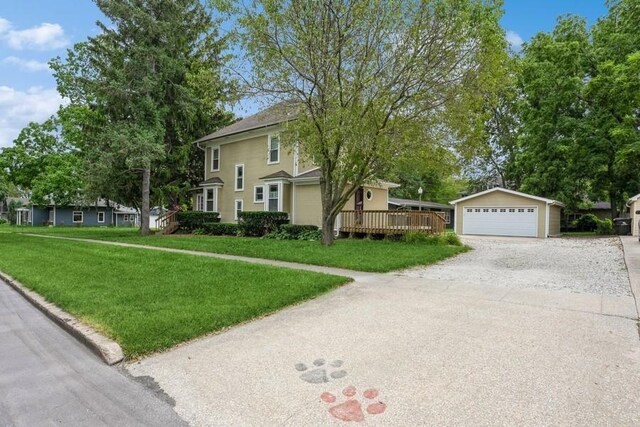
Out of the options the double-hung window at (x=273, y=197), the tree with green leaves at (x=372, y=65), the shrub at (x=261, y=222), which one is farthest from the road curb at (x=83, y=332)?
the double-hung window at (x=273, y=197)

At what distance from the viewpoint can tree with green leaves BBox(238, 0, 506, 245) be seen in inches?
448

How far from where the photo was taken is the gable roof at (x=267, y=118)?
13.6 meters

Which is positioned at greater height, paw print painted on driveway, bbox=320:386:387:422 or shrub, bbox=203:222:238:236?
shrub, bbox=203:222:238:236

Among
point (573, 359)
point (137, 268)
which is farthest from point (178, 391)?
point (137, 268)

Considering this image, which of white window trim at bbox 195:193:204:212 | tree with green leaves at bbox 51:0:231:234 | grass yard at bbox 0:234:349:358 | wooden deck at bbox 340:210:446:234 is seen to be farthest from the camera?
white window trim at bbox 195:193:204:212

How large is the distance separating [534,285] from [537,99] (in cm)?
2378

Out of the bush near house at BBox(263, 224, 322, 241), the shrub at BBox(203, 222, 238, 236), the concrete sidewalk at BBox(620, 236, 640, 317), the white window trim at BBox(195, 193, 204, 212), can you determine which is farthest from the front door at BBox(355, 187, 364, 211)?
the white window trim at BBox(195, 193, 204, 212)

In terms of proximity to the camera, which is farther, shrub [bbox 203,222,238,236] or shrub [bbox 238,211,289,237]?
shrub [bbox 203,222,238,236]

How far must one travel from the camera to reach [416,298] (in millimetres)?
6168

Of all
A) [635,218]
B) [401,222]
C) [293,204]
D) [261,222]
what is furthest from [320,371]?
[635,218]

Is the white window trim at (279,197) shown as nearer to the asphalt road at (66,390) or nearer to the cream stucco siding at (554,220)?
the asphalt road at (66,390)

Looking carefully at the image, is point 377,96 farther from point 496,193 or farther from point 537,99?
point 537,99

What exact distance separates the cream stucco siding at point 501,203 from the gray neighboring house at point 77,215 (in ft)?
110

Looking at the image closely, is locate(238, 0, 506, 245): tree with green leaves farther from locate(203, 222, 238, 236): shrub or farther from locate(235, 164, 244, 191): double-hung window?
locate(235, 164, 244, 191): double-hung window
